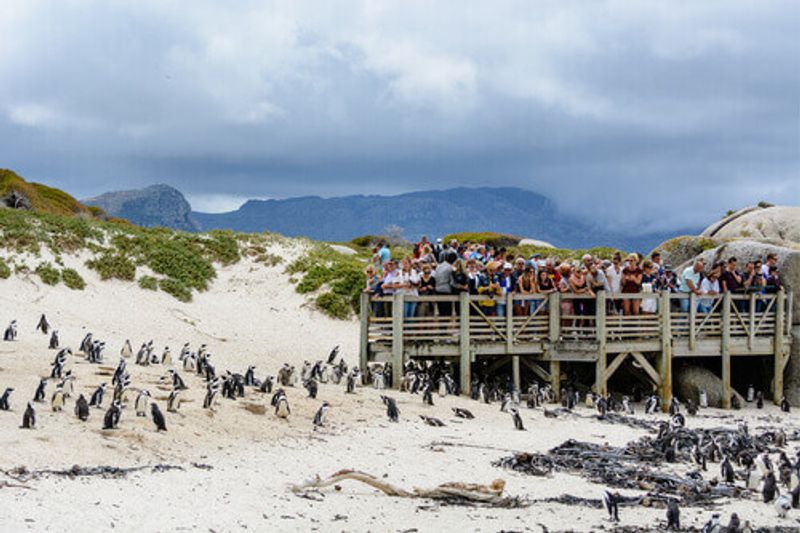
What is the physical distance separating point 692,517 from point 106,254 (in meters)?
27.5

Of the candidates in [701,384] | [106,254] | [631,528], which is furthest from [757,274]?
[106,254]

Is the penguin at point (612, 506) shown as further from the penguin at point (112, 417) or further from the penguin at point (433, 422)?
the penguin at point (112, 417)

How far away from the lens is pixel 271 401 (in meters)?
17.2

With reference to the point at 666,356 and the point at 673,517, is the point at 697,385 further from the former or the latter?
the point at 673,517

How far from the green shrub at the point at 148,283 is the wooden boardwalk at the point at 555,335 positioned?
13.1 m

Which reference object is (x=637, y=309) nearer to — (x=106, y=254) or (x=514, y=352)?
(x=514, y=352)

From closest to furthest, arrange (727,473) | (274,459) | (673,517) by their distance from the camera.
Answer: (673,517) → (274,459) → (727,473)

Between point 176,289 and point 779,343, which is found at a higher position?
point 176,289

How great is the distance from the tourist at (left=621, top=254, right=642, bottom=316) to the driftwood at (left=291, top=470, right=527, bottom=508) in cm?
1154

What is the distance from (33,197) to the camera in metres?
51.9

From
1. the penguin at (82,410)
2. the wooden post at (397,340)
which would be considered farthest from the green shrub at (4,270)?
the penguin at (82,410)

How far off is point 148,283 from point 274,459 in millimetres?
21287

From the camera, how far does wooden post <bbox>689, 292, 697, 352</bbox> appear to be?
75.5 ft

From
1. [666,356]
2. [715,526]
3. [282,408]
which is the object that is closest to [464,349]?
[666,356]
